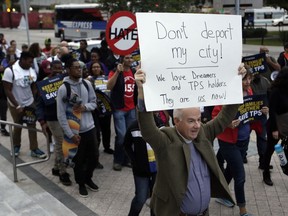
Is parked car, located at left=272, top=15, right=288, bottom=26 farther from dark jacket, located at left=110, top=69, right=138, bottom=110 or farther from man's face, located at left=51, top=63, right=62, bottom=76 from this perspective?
man's face, located at left=51, top=63, right=62, bottom=76

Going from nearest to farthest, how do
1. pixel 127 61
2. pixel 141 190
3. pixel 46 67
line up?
pixel 141 190, pixel 127 61, pixel 46 67

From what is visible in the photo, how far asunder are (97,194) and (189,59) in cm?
306

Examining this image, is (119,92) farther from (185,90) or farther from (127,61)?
(185,90)

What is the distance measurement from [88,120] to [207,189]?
253cm

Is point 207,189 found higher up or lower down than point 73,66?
lower down

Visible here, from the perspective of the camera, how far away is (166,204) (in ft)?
9.53

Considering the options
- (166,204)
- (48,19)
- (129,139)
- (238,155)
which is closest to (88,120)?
(129,139)

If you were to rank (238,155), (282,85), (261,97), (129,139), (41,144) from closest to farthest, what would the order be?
(129,139) < (238,155) < (282,85) < (261,97) < (41,144)

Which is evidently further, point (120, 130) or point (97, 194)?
point (120, 130)

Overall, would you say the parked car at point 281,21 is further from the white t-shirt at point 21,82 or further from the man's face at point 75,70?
the man's face at point 75,70

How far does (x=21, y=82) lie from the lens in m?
6.54

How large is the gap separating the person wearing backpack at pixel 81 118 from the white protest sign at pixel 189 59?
2413 mm

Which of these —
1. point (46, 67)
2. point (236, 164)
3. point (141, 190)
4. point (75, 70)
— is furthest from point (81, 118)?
point (46, 67)

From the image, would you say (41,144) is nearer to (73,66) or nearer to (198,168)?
(73,66)
